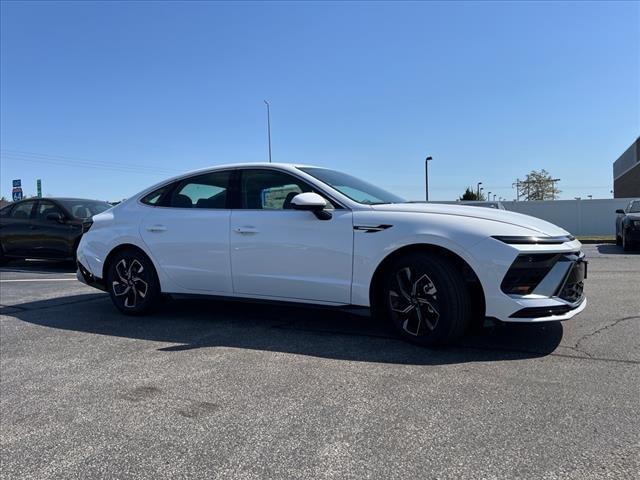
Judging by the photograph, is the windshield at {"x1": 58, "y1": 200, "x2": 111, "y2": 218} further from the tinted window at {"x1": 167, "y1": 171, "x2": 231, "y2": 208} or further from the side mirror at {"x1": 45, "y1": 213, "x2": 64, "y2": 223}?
the tinted window at {"x1": 167, "y1": 171, "x2": 231, "y2": 208}

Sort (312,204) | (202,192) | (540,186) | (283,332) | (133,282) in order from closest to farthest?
1. (312,204)
2. (283,332)
3. (202,192)
4. (133,282)
5. (540,186)

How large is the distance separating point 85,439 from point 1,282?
7.65 meters

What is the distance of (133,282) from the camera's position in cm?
577

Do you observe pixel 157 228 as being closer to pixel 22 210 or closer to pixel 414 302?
pixel 414 302

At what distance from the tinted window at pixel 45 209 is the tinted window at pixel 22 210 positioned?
28cm

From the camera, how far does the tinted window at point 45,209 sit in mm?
10884

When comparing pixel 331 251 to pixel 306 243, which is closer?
pixel 331 251

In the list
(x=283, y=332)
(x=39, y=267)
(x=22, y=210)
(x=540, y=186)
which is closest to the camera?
(x=283, y=332)

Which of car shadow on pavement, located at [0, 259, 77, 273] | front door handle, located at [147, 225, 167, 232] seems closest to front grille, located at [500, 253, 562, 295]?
front door handle, located at [147, 225, 167, 232]

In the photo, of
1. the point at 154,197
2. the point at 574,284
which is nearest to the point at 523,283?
the point at 574,284

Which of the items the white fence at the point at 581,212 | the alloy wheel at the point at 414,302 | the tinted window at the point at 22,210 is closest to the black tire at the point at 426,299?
the alloy wheel at the point at 414,302

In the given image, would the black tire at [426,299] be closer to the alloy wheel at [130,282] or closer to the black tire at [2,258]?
the alloy wheel at [130,282]

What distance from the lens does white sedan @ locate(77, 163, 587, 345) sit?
12.9 feet

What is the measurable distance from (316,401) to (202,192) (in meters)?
2.99
